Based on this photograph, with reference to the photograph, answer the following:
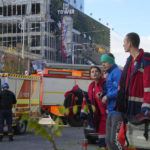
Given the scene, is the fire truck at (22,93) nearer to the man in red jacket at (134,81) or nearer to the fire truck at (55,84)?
the fire truck at (55,84)

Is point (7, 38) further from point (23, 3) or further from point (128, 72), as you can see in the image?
point (128, 72)

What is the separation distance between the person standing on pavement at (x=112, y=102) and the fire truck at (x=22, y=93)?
881 centimetres

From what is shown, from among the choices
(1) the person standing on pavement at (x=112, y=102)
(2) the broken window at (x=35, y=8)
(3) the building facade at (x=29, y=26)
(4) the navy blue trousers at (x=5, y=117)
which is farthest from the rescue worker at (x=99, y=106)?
(2) the broken window at (x=35, y=8)

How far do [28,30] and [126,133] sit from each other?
263ft

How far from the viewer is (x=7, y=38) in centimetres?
8644

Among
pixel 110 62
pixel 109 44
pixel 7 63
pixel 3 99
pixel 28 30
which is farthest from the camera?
pixel 109 44

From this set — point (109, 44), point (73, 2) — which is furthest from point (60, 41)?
point (109, 44)

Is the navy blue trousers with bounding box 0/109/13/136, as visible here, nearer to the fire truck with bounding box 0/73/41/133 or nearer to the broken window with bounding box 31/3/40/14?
the fire truck with bounding box 0/73/41/133

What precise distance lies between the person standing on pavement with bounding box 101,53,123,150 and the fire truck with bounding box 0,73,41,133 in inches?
347

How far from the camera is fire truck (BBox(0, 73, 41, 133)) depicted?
15.9 meters

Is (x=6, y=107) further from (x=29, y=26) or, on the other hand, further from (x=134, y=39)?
(x=29, y=26)

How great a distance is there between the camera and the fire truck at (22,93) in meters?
15.9

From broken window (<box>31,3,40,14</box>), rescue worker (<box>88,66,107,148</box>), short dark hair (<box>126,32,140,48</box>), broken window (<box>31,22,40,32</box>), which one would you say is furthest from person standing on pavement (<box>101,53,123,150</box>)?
broken window (<box>31,3,40,14</box>)

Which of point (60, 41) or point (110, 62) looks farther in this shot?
point (60, 41)
